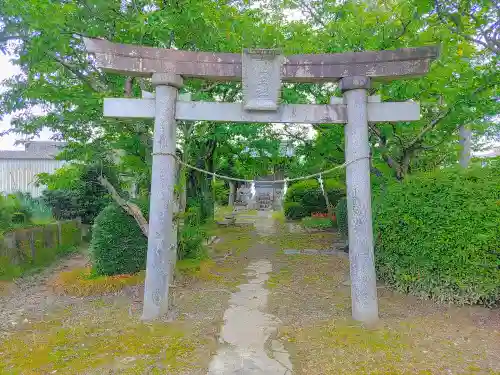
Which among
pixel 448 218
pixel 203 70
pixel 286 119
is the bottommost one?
pixel 448 218

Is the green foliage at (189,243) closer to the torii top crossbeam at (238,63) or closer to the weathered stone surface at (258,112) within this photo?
the weathered stone surface at (258,112)

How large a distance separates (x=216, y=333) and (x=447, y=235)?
3.47m

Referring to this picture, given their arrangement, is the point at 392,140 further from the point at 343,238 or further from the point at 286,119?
the point at 343,238

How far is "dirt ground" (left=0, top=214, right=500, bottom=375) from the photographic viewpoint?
399 centimetres

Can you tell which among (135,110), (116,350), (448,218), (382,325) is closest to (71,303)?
(116,350)

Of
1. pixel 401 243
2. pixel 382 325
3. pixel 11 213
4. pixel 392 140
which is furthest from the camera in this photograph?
pixel 11 213

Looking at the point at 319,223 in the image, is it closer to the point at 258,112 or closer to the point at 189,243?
the point at 189,243

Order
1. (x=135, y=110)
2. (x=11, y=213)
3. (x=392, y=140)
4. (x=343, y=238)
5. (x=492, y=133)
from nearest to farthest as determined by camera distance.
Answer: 1. (x=135, y=110)
2. (x=392, y=140)
3. (x=11, y=213)
4. (x=343, y=238)
5. (x=492, y=133)

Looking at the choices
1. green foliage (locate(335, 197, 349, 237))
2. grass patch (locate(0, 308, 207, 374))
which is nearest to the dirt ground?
grass patch (locate(0, 308, 207, 374))

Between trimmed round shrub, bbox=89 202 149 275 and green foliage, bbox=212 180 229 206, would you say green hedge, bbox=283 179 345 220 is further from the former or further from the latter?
trimmed round shrub, bbox=89 202 149 275

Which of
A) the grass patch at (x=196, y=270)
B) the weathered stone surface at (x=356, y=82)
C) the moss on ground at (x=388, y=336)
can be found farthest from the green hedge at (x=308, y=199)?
the weathered stone surface at (x=356, y=82)

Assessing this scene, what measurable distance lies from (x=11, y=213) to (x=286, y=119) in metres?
7.29

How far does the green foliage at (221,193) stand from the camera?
98.7 ft

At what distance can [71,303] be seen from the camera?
6414 mm
